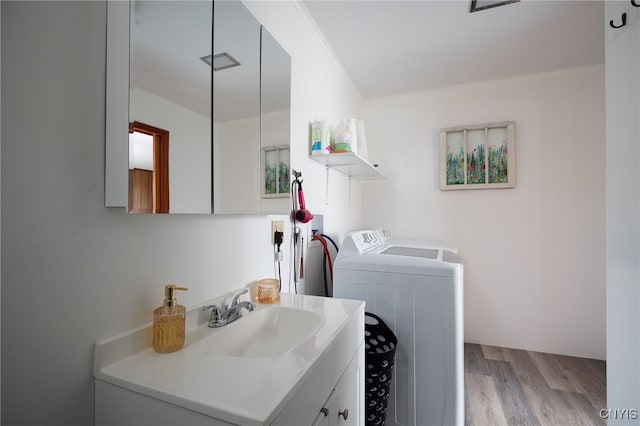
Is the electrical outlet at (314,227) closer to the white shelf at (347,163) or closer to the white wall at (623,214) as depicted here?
the white shelf at (347,163)

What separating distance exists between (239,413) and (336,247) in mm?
1561

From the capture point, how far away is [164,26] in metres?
0.83

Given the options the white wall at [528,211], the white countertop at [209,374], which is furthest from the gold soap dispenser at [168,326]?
the white wall at [528,211]

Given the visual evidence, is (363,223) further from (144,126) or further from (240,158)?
(144,126)

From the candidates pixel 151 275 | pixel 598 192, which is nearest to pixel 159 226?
pixel 151 275

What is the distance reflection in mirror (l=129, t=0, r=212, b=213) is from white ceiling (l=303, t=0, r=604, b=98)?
38.9 inches

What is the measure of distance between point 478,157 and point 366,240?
1434mm

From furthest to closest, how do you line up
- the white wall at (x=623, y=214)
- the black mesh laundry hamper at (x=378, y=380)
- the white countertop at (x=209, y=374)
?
the black mesh laundry hamper at (x=378, y=380), the white wall at (x=623, y=214), the white countertop at (x=209, y=374)

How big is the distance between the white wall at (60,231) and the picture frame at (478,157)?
2.44m

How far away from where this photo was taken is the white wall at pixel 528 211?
2291 millimetres

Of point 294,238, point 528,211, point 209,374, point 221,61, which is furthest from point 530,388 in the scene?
point 221,61

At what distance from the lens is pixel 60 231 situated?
625 millimetres

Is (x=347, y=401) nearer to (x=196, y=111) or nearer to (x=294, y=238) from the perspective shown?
(x=294, y=238)

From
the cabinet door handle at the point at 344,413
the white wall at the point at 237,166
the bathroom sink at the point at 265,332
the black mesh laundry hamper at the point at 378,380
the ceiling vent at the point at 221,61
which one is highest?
the ceiling vent at the point at 221,61
